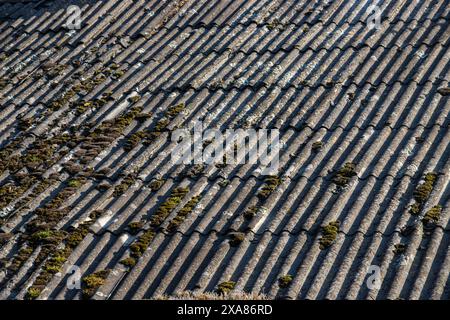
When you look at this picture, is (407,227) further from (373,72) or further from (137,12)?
(137,12)

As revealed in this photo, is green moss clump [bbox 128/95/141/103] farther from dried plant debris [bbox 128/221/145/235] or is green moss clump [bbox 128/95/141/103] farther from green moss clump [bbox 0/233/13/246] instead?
green moss clump [bbox 0/233/13/246]

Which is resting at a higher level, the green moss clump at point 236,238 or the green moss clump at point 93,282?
the green moss clump at point 93,282

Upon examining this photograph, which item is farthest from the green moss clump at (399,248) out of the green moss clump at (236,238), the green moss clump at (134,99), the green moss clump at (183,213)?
the green moss clump at (134,99)

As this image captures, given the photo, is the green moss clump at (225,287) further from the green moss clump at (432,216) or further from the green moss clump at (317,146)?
the green moss clump at (317,146)

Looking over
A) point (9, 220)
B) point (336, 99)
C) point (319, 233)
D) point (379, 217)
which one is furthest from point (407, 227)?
point (9, 220)

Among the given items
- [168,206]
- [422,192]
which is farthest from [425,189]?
[168,206]

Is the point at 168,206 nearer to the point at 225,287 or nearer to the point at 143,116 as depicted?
the point at 225,287
